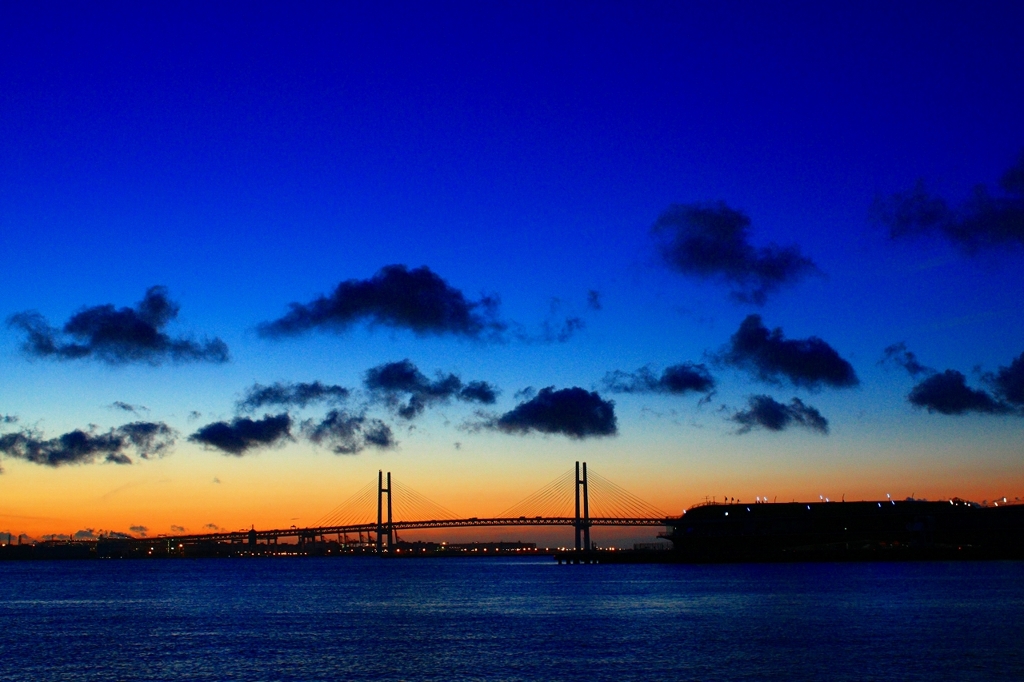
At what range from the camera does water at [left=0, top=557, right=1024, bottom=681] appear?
34969 millimetres

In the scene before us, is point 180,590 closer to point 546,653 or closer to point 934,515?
point 546,653

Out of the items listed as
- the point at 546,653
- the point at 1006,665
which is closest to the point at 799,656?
the point at 1006,665

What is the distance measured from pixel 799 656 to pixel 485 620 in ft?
66.8

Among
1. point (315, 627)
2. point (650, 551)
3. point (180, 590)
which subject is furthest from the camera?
point (650, 551)

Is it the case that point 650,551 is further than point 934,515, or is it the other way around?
point 650,551

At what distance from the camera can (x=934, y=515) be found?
135 metres

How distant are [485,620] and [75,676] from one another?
23386 mm

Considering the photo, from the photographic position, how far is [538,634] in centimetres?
4606

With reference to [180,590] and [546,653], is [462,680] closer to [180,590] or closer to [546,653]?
[546,653]

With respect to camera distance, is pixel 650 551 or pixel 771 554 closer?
pixel 771 554

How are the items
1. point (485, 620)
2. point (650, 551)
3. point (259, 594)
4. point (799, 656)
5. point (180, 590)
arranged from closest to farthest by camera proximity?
point (799, 656) → point (485, 620) → point (259, 594) → point (180, 590) → point (650, 551)

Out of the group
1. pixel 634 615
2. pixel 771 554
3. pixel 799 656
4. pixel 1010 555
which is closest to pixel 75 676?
pixel 799 656

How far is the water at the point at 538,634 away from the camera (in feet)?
115

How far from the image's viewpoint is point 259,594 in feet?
263
